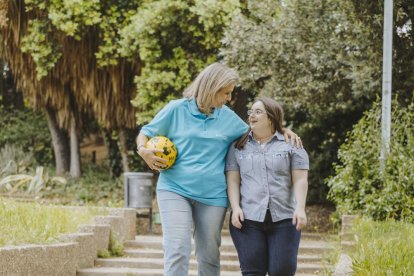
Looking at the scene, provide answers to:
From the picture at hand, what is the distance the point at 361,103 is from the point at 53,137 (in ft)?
24.4

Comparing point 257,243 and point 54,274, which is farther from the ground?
point 257,243

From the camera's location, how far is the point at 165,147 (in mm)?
5336

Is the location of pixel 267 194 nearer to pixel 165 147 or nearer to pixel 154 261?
pixel 165 147

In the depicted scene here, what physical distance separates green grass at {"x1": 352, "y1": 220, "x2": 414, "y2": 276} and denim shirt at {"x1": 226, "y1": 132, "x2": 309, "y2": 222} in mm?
763

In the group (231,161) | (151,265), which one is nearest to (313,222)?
(151,265)

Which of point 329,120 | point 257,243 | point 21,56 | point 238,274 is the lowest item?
point 238,274

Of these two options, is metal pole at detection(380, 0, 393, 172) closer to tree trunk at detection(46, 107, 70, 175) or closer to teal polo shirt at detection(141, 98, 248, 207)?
teal polo shirt at detection(141, 98, 248, 207)

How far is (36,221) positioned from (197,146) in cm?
400

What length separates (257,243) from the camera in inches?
206

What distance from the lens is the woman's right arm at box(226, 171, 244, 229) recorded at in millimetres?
5262

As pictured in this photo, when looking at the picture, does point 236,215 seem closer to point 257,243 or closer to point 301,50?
point 257,243

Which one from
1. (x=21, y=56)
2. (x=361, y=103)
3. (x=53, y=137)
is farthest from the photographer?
(x=53, y=137)

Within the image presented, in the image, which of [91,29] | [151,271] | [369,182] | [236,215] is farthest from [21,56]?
[236,215]

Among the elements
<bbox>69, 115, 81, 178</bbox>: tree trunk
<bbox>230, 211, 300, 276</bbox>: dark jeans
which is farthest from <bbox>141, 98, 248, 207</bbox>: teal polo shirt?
<bbox>69, 115, 81, 178</bbox>: tree trunk
